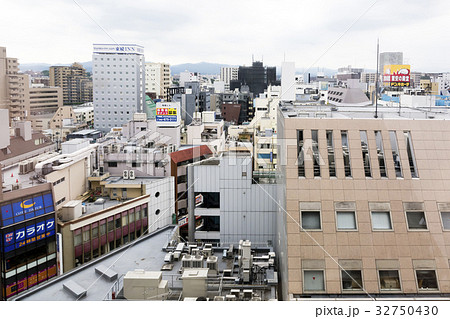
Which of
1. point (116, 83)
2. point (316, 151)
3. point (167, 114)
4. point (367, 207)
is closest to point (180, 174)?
point (167, 114)

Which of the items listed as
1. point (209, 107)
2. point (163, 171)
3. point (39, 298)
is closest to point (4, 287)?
point (39, 298)

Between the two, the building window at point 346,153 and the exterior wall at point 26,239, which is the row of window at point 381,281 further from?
the exterior wall at point 26,239

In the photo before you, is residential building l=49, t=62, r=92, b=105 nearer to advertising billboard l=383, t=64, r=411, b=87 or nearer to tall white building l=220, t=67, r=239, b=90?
advertising billboard l=383, t=64, r=411, b=87

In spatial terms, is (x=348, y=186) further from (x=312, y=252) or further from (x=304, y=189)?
(x=312, y=252)

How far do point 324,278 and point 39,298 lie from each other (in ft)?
5.58

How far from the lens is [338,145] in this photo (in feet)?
7.43

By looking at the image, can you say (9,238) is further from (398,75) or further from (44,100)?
(398,75)

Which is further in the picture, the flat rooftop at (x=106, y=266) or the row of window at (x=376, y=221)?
the flat rooftop at (x=106, y=266)

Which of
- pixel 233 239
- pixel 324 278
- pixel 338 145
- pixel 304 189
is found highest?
pixel 338 145

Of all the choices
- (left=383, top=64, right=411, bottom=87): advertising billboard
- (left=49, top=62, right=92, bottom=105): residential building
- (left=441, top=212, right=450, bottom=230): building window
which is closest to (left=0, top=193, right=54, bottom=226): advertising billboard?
(left=441, top=212, right=450, bottom=230): building window

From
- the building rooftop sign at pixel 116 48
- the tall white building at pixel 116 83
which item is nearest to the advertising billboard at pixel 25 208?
the tall white building at pixel 116 83

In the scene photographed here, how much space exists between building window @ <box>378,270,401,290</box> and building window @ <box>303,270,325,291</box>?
0.93 ft

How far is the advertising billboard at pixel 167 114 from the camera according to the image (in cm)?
789

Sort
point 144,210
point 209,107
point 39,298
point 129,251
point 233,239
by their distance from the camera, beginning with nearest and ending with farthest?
point 39,298 < point 129,251 < point 233,239 < point 144,210 < point 209,107
